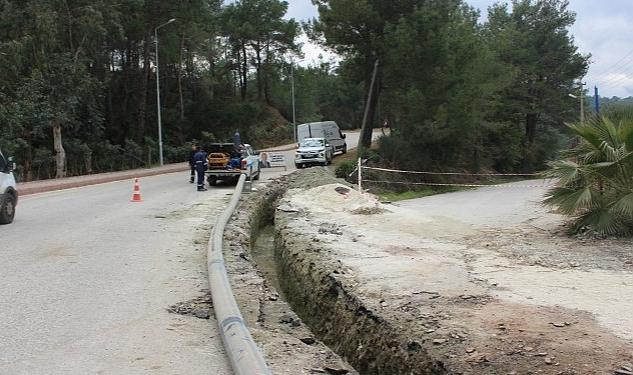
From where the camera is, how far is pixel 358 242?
11438 millimetres

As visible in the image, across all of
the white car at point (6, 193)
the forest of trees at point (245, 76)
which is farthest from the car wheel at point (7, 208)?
the forest of trees at point (245, 76)

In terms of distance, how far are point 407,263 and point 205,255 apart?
11.1ft

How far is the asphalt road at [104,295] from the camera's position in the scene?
5.08 metres

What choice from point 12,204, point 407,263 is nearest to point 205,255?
point 407,263

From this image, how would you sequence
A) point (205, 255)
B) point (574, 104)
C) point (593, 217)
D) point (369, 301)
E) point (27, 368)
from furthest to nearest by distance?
point (574, 104)
point (593, 217)
point (205, 255)
point (369, 301)
point (27, 368)

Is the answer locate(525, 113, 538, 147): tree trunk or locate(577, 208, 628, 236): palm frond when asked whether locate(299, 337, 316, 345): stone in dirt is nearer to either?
locate(577, 208, 628, 236): palm frond

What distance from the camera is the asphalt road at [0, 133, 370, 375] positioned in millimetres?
5078

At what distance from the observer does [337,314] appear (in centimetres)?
793

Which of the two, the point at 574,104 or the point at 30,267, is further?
the point at 574,104

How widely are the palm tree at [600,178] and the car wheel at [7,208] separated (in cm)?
1147

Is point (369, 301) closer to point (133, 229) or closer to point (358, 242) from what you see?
point (358, 242)

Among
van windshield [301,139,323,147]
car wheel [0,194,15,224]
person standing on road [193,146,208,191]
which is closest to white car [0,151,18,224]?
car wheel [0,194,15,224]

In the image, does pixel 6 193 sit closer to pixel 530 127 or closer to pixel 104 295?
pixel 104 295

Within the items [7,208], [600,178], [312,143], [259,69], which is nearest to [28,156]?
[312,143]
